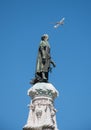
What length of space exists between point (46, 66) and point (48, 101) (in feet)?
8.05

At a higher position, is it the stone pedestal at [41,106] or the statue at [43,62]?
the statue at [43,62]

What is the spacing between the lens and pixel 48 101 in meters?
22.7

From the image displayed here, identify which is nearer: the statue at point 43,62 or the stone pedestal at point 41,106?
the stone pedestal at point 41,106

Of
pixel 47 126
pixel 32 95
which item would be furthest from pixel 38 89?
pixel 47 126

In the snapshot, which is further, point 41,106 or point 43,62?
point 43,62

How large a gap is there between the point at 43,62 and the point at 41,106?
3063 millimetres

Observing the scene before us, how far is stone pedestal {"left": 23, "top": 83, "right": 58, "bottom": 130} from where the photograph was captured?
2205cm

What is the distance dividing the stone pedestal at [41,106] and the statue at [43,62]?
71 cm

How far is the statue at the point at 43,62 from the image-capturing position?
23948 mm

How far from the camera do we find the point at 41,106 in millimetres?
22578

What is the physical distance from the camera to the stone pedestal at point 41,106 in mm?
22053

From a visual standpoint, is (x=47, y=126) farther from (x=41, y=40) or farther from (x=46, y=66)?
(x=41, y=40)

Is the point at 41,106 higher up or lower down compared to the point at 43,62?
lower down

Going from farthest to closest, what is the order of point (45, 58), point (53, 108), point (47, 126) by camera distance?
point (45, 58), point (53, 108), point (47, 126)
